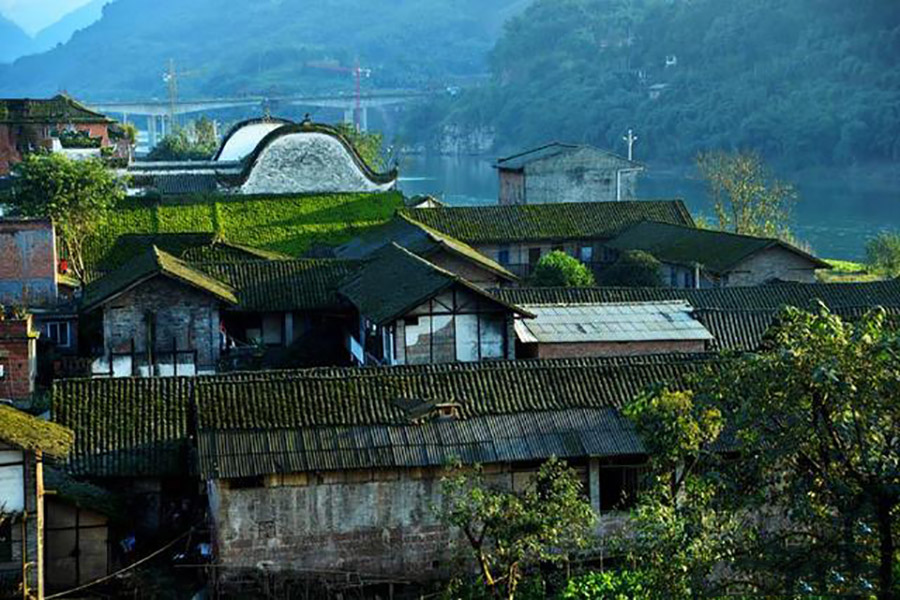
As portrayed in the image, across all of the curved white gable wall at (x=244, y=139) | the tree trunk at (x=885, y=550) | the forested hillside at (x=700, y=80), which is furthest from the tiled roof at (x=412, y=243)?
the forested hillside at (x=700, y=80)

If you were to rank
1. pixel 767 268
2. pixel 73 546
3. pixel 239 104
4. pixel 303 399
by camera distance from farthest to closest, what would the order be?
pixel 239 104, pixel 767 268, pixel 303 399, pixel 73 546

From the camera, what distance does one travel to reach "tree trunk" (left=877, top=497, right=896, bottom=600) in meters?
12.0

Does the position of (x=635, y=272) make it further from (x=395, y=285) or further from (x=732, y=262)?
(x=395, y=285)

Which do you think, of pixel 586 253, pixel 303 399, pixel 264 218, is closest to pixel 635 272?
pixel 586 253

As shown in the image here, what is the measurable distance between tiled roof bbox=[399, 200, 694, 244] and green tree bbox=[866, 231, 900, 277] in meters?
6.14

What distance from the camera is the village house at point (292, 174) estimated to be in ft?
146

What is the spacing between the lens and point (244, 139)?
53.8 meters

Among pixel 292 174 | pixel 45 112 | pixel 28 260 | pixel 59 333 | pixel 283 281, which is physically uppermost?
pixel 45 112

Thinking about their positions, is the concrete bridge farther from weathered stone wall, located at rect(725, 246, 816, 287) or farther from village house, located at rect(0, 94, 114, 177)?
weathered stone wall, located at rect(725, 246, 816, 287)

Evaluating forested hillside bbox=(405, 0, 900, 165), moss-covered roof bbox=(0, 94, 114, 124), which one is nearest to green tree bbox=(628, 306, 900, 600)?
moss-covered roof bbox=(0, 94, 114, 124)

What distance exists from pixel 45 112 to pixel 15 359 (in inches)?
1214

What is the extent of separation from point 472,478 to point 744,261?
19.1m

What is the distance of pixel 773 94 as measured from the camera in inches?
4277

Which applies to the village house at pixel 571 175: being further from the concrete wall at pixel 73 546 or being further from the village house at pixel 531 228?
the concrete wall at pixel 73 546
